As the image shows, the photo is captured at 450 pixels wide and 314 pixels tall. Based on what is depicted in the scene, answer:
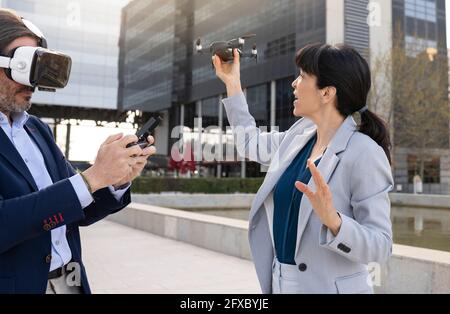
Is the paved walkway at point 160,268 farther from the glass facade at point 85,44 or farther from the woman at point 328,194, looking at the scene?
the glass facade at point 85,44

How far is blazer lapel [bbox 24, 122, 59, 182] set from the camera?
1955 mm

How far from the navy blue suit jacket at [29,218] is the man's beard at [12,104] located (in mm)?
107

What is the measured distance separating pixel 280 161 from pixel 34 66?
1266mm

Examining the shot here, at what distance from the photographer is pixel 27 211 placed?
1489 mm

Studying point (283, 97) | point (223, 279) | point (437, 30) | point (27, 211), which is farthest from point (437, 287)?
point (437, 30)

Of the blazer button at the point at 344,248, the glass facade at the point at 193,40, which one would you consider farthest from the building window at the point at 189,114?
the blazer button at the point at 344,248

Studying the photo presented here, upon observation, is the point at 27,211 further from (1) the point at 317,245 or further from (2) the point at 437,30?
(2) the point at 437,30

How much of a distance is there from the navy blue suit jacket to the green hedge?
72.9 ft

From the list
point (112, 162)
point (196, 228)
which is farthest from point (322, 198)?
point (196, 228)

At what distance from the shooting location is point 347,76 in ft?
6.57

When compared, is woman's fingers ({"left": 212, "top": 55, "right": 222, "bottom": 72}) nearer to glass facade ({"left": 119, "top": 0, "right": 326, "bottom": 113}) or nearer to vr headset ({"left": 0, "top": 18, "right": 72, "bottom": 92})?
vr headset ({"left": 0, "top": 18, "right": 72, "bottom": 92})

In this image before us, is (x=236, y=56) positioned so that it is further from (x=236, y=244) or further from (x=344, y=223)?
(x=236, y=244)

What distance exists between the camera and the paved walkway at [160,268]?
6.35 metres

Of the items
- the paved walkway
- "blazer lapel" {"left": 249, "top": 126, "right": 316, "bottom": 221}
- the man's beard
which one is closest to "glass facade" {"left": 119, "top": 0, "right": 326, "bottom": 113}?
the paved walkway
